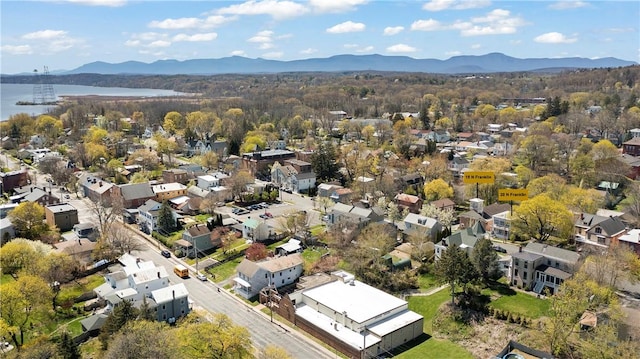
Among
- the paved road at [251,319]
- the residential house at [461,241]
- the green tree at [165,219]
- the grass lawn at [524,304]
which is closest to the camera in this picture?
the paved road at [251,319]

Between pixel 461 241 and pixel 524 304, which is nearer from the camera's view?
pixel 524 304

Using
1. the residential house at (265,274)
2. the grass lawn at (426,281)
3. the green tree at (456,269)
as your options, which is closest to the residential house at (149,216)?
the residential house at (265,274)

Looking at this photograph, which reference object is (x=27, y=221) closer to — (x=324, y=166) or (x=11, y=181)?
(x=11, y=181)

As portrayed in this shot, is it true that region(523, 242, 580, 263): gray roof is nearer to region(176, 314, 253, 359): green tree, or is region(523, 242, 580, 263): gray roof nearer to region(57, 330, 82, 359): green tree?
region(176, 314, 253, 359): green tree

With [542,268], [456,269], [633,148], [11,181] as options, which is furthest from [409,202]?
[11,181]

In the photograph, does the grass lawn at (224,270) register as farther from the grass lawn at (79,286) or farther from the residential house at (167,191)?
the residential house at (167,191)

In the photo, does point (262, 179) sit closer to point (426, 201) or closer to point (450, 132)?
point (426, 201)
